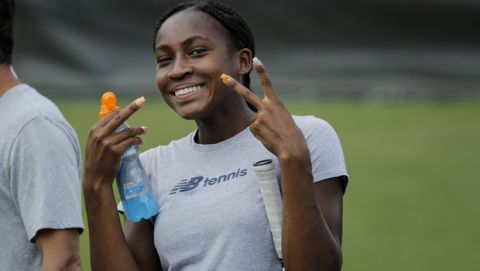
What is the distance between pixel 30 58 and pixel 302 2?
281 centimetres

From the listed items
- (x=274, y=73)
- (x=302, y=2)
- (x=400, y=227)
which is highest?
(x=302, y=2)

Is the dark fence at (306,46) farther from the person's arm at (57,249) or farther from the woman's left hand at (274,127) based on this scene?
the woman's left hand at (274,127)

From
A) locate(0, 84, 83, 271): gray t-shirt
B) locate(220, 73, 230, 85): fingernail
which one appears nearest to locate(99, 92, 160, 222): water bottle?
locate(0, 84, 83, 271): gray t-shirt

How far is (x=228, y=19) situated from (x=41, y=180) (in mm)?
750

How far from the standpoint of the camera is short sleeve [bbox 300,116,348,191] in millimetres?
3088

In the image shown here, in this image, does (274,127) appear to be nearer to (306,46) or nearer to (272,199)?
(272,199)

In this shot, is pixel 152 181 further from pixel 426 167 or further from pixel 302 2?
pixel 302 2

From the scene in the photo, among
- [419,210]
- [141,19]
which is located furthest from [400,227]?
[141,19]

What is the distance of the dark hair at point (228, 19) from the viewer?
3.34 m

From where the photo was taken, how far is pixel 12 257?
319cm

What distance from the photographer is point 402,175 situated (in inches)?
361

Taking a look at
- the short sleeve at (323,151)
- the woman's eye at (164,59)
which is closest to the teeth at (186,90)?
the woman's eye at (164,59)

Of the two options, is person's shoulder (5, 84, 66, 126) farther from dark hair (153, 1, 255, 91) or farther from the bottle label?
dark hair (153, 1, 255, 91)

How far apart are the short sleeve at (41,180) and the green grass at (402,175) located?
3562mm
